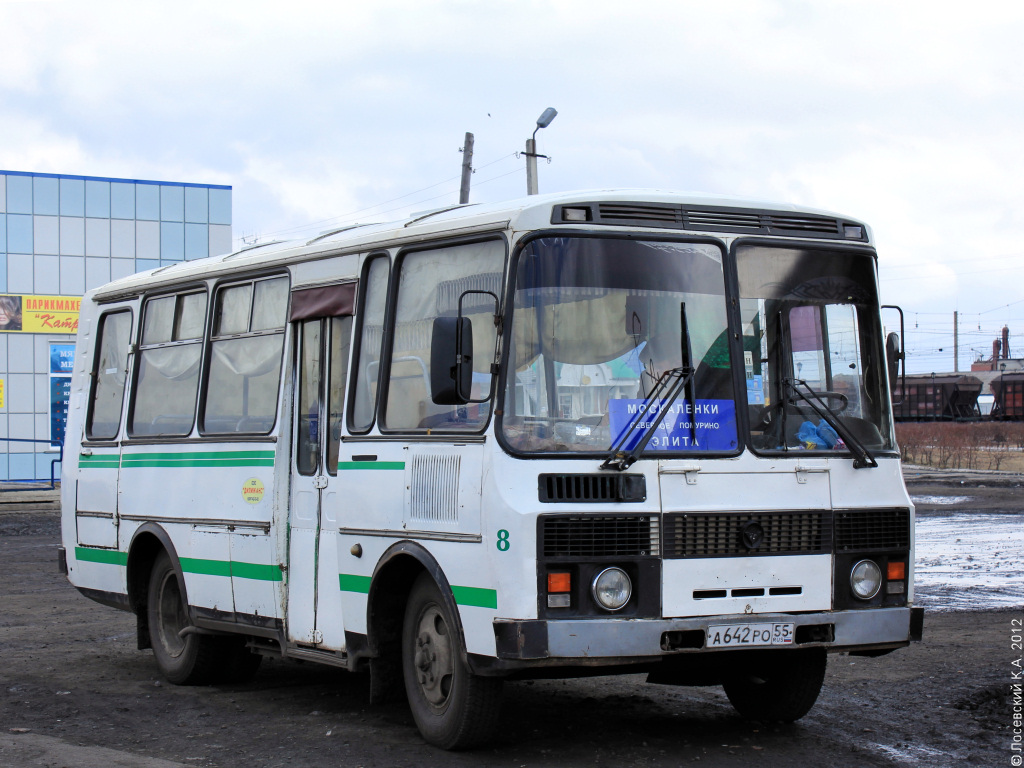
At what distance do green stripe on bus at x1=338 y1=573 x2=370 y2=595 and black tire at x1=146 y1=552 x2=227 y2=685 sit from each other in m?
2.10

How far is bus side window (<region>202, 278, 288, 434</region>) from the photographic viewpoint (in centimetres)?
901

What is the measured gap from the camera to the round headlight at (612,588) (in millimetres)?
6543

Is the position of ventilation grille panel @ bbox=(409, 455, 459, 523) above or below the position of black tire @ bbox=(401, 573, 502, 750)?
above

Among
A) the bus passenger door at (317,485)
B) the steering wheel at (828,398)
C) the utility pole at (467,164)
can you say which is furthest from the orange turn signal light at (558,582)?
the utility pole at (467,164)

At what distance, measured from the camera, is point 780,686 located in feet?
25.6

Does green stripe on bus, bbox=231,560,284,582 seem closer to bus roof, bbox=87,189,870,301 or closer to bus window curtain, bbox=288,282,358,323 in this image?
bus window curtain, bbox=288,282,358,323

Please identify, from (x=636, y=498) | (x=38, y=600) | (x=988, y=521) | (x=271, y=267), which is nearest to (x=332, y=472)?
(x=271, y=267)

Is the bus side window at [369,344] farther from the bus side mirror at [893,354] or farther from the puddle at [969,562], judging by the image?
the puddle at [969,562]

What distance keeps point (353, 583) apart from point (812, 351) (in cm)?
281

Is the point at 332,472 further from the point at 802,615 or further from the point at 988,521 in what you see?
the point at 988,521

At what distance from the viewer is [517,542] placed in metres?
6.49

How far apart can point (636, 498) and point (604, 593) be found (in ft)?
1.55

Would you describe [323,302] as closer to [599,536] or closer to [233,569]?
[233,569]

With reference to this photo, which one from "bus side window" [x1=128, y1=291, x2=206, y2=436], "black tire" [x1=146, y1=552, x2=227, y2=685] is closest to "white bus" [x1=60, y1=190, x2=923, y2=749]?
"black tire" [x1=146, y1=552, x2=227, y2=685]
